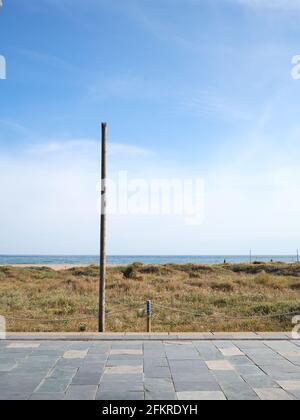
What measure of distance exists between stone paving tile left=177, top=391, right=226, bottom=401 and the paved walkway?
11 millimetres

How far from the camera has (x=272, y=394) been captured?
5191 mm

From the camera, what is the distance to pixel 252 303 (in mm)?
15250

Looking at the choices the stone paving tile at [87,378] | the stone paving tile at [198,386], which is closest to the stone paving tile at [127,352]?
the stone paving tile at [87,378]

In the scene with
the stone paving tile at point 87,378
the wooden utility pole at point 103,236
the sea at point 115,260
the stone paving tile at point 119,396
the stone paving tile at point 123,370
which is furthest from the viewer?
the sea at point 115,260

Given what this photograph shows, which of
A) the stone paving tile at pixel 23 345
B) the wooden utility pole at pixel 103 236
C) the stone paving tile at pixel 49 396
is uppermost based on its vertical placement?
the wooden utility pole at pixel 103 236

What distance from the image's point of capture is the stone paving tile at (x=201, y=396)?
16.5 feet

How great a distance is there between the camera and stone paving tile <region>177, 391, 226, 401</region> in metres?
5.03

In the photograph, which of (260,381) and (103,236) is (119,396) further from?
(103,236)

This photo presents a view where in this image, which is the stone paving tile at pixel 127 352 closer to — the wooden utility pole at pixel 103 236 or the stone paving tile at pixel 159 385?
the stone paving tile at pixel 159 385
